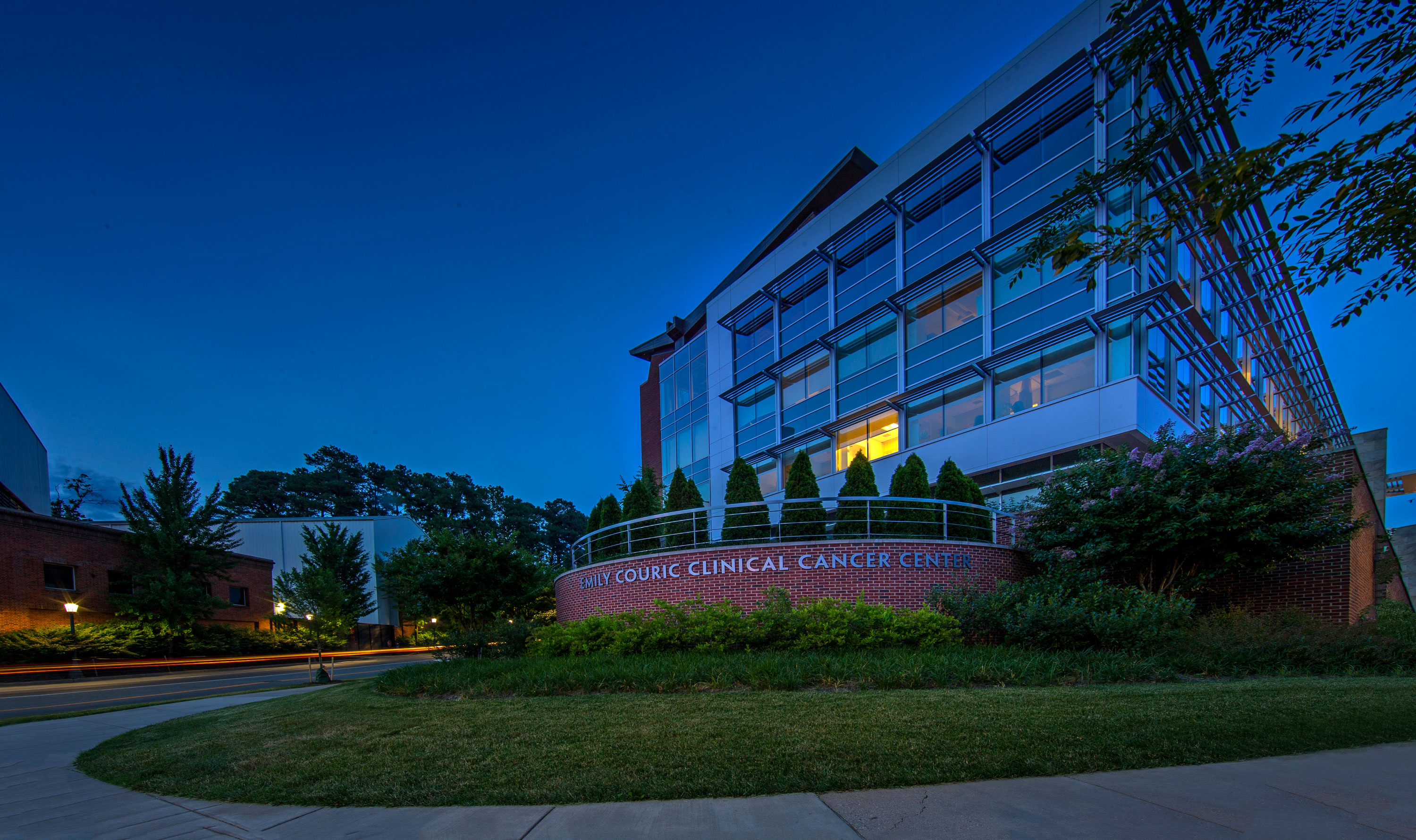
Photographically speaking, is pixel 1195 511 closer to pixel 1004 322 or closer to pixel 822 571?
pixel 822 571

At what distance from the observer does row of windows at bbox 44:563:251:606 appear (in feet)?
85.6

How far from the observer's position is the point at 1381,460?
21703 millimetres

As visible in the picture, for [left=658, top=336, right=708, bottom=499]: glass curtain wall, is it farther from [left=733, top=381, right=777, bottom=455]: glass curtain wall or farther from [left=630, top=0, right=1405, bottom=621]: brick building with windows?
[left=733, top=381, right=777, bottom=455]: glass curtain wall

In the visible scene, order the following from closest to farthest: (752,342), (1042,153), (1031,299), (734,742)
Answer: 1. (734,742)
2. (1031,299)
3. (1042,153)
4. (752,342)

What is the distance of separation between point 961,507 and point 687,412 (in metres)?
19.9

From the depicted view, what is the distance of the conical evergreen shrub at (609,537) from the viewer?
15352mm

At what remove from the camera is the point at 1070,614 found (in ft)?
32.1

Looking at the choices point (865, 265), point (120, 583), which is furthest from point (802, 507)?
point (120, 583)

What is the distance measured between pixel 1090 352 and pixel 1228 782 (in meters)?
14.6

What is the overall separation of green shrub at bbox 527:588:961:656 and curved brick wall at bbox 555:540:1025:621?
38cm

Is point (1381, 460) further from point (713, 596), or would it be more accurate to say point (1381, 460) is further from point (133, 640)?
point (133, 640)

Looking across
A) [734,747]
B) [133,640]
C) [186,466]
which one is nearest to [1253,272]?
[734,747]

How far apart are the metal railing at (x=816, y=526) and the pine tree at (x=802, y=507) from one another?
0.12ft

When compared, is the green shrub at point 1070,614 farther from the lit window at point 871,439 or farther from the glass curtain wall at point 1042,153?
the glass curtain wall at point 1042,153
